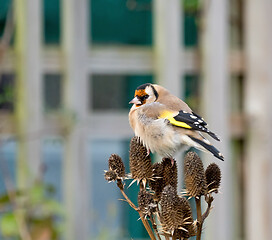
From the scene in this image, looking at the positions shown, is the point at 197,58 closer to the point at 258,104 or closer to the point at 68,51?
the point at 258,104

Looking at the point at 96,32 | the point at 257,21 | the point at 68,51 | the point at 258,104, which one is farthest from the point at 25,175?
the point at 257,21

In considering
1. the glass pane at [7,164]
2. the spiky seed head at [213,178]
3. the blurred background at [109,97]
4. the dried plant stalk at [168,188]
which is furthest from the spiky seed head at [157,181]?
the glass pane at [7,164]

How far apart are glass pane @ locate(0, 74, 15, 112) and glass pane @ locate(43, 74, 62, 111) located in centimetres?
19

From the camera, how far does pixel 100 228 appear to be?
3.58 meters

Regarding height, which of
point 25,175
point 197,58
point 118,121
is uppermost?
point 197,58

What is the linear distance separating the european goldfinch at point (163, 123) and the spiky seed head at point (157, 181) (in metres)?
0.09

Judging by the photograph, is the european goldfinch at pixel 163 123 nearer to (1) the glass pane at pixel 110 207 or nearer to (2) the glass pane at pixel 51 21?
(1) the glass pane at pixel 110 207

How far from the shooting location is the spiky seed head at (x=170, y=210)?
1272 mm

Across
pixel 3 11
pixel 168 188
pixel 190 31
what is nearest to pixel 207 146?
pixel 168 188

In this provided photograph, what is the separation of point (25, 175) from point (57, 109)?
1.34ft

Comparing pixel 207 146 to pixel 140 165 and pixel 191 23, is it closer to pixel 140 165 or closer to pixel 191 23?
pixel 140 165

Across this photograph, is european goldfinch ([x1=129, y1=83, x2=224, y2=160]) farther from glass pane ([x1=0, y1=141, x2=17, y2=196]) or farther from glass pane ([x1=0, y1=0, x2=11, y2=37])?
glass pane ([x1=0, y1=0, x2=11, y2=37])

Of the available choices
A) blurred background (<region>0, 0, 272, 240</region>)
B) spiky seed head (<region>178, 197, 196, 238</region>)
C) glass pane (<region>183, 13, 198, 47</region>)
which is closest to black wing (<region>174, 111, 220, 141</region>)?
spiky seed head (<region>178, 197, 196, 238</region>)

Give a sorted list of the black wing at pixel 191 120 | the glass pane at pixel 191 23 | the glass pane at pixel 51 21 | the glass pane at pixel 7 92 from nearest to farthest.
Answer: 1. the black wing at pixel 191 120
2. the glass pane at pixel 7 92
3. the glass pane at pixel 51 21
4. the glass pane at pixel 191 23
